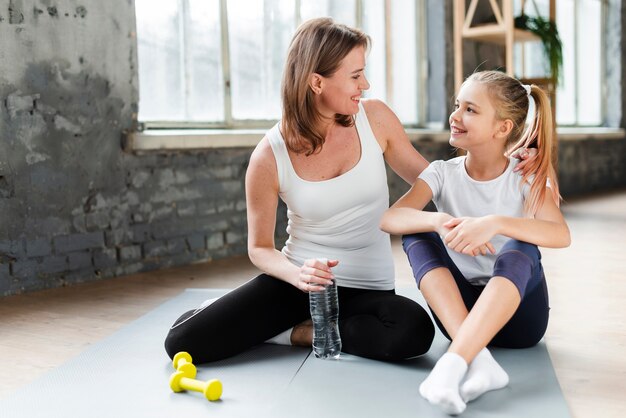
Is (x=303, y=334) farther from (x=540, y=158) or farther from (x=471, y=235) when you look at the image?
(x=540, y=158)

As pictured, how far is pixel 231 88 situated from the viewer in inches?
159

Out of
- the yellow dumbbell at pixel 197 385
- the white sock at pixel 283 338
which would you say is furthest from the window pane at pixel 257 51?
the yellow dumbbell at pixel 197 385

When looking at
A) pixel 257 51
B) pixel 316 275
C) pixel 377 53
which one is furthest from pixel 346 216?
pixel 377 53

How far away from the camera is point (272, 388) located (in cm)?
178

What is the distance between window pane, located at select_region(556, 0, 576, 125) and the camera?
770cm

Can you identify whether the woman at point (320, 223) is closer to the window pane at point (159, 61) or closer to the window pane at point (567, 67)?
the window pane at point (159, 61)

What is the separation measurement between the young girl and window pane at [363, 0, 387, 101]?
3.14 meters

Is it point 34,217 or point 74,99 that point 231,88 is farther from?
point 34,217

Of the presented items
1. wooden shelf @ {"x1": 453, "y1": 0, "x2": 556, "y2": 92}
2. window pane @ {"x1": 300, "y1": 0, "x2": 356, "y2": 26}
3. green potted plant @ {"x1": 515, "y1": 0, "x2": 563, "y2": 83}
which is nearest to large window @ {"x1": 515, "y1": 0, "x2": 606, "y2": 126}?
green potted plant @ {"x1": 515, "y1": 0, "x2": 563, "y2": 83}

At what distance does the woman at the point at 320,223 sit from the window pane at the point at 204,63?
1866mm

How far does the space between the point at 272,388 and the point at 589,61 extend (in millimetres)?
7428

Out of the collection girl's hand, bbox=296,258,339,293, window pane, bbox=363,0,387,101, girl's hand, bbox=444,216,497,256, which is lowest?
girl's hand, bbox=296,258,339,293

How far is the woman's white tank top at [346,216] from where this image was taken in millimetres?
2023

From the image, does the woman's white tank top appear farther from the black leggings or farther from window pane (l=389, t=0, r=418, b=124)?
window pane (l=389, t=0, r=418, b=124)
